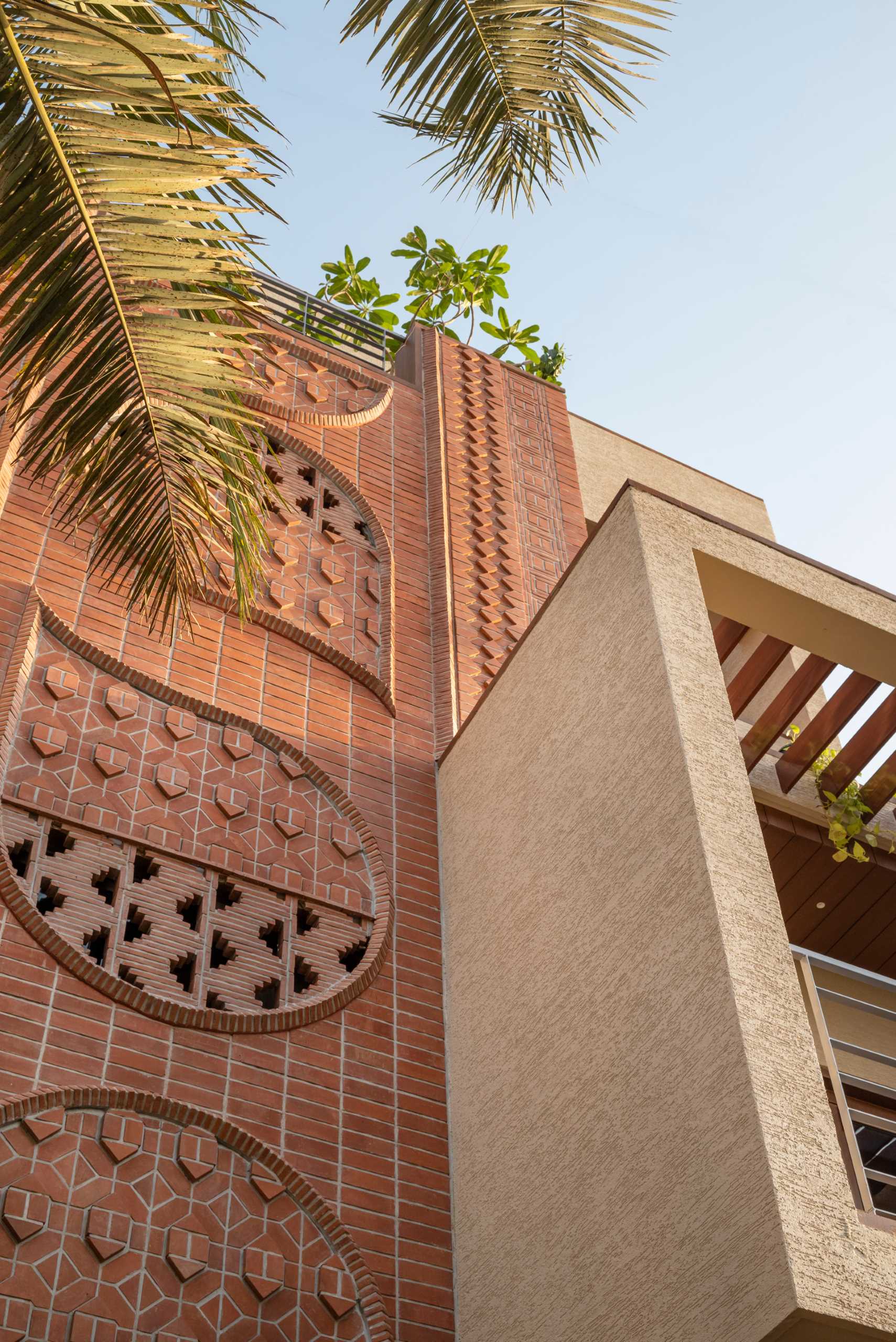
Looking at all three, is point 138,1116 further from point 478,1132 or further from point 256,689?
point 256,689

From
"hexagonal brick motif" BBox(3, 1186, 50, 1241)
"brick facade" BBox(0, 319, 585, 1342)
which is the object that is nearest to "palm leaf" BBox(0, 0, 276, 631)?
"brick facade" BBox(0, 319, 585, 1342)

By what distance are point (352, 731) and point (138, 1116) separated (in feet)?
7.28

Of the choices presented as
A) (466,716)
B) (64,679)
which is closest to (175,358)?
(64,679)

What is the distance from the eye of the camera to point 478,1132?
15.9 feet

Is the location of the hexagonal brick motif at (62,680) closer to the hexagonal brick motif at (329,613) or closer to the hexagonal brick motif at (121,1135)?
the hexagonal brick motif at (329,613)

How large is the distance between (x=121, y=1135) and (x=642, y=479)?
714 centimetres

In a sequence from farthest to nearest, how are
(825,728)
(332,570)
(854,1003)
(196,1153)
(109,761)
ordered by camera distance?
(332,570), (825,728), (109,761), (196,1153), (854,1003)

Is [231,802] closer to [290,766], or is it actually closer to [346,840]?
[290,766]

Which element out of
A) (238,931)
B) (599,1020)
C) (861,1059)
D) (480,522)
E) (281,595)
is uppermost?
(599,1020)

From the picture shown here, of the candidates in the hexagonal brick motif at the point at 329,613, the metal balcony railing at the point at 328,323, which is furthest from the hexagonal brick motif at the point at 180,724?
the metal balcony railing at the point at 328,323

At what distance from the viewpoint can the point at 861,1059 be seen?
22.8 feet

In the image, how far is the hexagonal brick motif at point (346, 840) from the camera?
5715 mm

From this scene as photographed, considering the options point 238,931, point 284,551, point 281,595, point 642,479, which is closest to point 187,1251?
point 238,931

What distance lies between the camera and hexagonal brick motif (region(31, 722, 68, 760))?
16.9 feet
